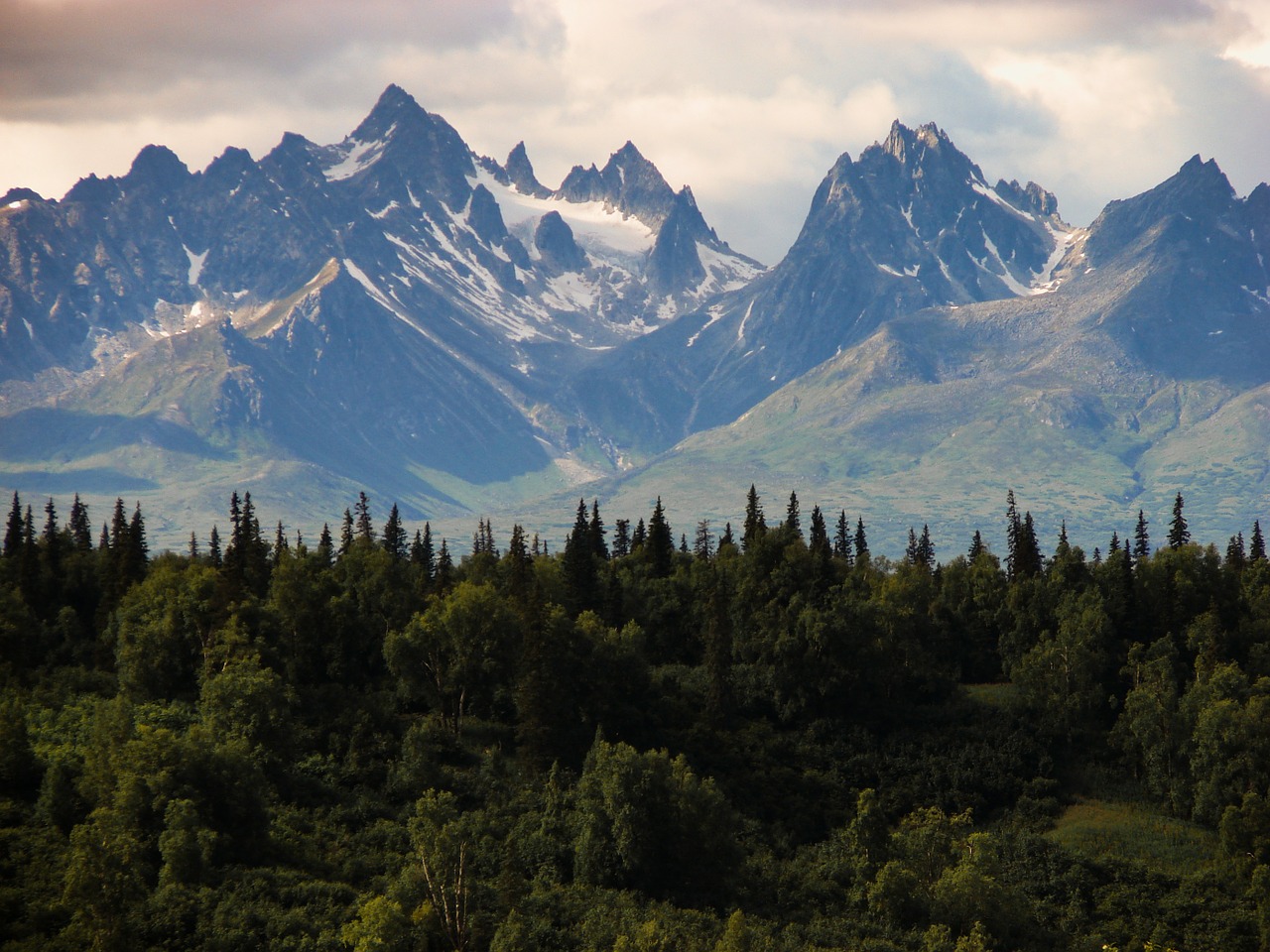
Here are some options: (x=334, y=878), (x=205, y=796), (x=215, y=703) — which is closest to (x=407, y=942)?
(x=334, y=878)

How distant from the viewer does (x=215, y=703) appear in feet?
375

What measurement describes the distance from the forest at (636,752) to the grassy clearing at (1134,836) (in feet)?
1.41

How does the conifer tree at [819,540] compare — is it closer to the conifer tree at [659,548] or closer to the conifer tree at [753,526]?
the conifer tree at [753,526]

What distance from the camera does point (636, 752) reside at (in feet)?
373

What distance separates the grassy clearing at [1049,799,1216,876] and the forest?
1.41 ft

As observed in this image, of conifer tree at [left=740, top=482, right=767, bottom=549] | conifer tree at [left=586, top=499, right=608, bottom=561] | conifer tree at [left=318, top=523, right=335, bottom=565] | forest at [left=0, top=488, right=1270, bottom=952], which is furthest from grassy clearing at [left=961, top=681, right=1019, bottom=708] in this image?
conifer tree at [left=318, top=523, right=335, bottom=565]

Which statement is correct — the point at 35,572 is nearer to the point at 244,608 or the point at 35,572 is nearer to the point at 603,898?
the point at 244,608

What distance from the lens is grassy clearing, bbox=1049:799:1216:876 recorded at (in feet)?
380

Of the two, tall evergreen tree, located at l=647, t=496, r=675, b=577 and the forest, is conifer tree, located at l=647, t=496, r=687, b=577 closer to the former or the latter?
tall evergreen tree, located at l=647, t=496, r=675, b=577

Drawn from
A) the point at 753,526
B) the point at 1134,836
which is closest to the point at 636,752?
the point at 1134,836

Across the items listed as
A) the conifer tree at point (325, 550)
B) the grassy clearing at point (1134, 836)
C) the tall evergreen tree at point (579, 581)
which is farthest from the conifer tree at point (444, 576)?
the grassy clearing at point (1134, 836)

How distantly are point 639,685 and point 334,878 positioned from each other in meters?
40.2

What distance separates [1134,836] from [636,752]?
40572 mm

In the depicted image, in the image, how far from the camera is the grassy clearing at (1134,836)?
4564 inches
